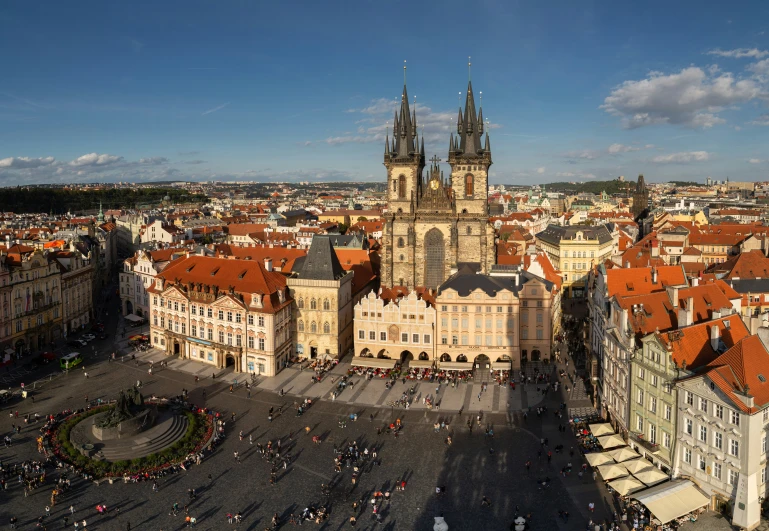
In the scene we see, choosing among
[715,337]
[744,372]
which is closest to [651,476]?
[744,372]

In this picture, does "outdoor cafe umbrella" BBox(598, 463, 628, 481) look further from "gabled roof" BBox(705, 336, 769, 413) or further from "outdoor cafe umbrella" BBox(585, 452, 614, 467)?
"gabled roof" BBox(705, 336, 769, 413)

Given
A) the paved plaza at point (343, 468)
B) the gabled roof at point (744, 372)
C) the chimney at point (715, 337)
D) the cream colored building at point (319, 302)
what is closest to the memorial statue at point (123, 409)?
the paved plaza at point (343, 468)

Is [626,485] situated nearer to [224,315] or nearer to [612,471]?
[612,471]

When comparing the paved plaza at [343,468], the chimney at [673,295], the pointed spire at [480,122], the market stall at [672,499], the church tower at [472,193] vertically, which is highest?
the pointed spire at [480,122]

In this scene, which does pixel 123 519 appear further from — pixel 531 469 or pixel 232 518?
pixel 531 469

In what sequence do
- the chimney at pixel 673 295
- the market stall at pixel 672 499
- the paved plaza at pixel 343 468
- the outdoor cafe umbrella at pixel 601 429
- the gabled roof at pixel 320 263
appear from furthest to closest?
the gabled roof at pixel 320 263
the chimney at pixel 673 295
the outdoor cafe umbrella at pixel 601 429
the paved plaza at pixel 343 468
the market stall at pixel 672 499

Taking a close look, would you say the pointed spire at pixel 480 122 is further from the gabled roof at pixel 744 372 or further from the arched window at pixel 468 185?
the gabled roof at pixel 744 372

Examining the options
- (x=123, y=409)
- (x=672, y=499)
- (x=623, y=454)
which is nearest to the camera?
(x=672, y=499)
